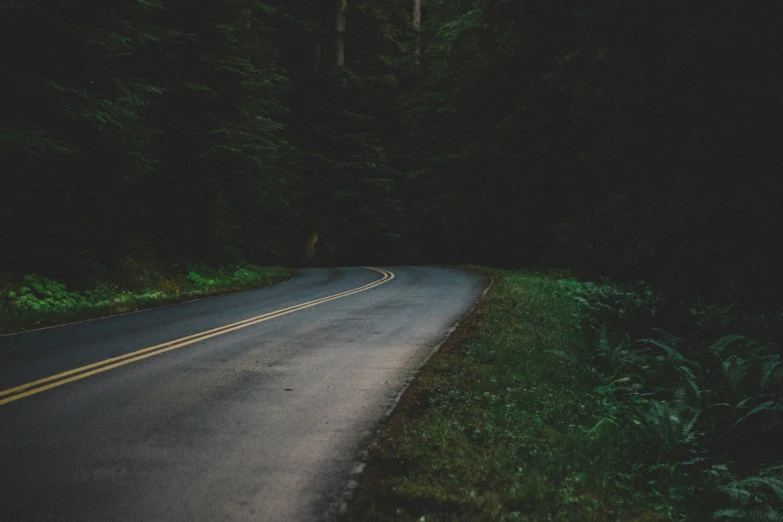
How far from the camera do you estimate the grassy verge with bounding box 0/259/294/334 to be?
43.0 ft

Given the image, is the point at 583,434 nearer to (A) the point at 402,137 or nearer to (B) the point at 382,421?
(B) the point at 382,421

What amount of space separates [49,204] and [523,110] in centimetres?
1934

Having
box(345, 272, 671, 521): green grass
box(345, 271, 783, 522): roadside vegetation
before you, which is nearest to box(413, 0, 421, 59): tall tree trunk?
box(345, 271, 783, 522): roadside vegetation

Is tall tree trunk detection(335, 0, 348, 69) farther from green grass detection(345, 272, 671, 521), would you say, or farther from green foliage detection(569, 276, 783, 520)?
green grass detection(345, 272, 671, 521)

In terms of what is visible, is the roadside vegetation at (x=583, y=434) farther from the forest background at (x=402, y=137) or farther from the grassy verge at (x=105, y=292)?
the grassy verge at (x=105, y=292)

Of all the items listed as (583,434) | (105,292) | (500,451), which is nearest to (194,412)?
(500,451)

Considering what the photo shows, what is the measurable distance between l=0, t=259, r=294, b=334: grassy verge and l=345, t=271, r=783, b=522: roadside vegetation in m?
8.19

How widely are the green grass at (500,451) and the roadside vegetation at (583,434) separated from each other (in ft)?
0.05

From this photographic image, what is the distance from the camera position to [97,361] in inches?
348

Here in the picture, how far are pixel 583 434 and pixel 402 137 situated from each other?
138 feet

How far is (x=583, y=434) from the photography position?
641 cm

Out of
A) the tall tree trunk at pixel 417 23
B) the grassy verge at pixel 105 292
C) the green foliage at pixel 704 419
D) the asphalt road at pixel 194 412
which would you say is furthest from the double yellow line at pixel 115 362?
the tall tree trunk at pixel 417 23

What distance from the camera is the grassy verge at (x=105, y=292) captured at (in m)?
13.1

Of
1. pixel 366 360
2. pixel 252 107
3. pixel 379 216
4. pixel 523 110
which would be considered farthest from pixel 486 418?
pixel 379 216
